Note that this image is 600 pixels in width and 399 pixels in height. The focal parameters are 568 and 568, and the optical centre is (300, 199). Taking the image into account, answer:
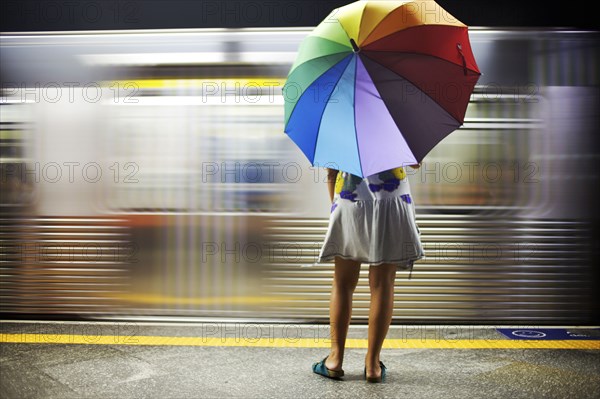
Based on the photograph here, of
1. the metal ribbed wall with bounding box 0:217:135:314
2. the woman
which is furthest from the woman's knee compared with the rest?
the metal ribbed wall with bounding box 0:217:135:314

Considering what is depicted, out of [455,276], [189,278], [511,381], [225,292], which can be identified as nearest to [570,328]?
[455,276]

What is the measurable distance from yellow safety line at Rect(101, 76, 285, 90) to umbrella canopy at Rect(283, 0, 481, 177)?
5.01 feet

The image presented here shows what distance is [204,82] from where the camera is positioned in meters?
4.11

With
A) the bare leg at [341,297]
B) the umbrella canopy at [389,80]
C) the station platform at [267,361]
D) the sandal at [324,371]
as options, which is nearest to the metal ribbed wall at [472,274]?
the station platform at [267,361]

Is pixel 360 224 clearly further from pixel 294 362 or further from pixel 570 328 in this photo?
pixel 570 328

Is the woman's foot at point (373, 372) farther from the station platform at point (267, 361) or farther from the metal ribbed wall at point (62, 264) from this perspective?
the metal ribbed wall at point (62, 264)

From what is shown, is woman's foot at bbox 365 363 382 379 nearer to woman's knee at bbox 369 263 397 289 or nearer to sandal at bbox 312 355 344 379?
sandal at bbox 312 355 344 379

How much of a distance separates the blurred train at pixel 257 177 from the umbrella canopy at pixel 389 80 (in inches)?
60.6

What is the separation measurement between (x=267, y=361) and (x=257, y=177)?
4.33 feet

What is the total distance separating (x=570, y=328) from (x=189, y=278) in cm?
278

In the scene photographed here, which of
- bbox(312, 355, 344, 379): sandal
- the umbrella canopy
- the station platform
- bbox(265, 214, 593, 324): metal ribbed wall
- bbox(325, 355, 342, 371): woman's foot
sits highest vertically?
the umbrella canopy

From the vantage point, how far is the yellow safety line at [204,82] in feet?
13.4

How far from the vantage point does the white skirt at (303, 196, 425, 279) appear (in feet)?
9.25

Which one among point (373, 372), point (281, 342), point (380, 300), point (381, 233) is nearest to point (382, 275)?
point (380, 300)
